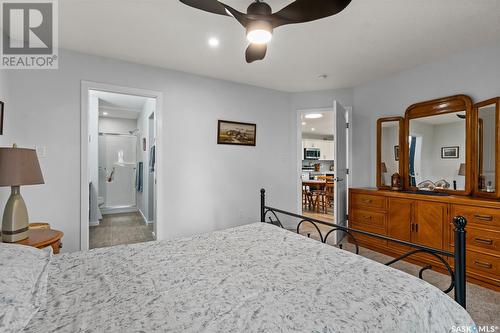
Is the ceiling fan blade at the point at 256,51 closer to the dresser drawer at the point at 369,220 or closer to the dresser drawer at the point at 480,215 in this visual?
the dresser drawer at the point at 480,215

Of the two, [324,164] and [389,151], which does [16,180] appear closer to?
[389,151]

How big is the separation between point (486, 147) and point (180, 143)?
11.2 ft

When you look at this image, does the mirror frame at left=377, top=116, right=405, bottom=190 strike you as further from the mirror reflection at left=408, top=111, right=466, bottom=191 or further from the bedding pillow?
the bedding pillow

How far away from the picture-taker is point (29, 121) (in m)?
2.56

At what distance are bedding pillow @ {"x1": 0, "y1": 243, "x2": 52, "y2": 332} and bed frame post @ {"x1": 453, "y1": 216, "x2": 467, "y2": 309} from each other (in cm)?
162

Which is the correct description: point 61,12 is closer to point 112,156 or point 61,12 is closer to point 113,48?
point 113,48

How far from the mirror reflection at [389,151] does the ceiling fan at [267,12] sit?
2.45 metres

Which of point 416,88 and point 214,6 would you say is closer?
point 214,6

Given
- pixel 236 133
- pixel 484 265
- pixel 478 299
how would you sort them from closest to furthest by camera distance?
pixel 478 299, pixel 484 265, pixel 236 133

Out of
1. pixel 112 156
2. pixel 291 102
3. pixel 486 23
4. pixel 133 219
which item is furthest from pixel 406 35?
pixel 112 156

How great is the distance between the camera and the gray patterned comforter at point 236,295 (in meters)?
0.80

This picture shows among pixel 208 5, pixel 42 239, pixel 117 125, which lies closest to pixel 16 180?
pixel 42 239

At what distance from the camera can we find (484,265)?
227 cm

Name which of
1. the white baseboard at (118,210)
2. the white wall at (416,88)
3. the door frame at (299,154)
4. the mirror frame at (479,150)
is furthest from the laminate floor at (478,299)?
the white baseboard at (118,210)
